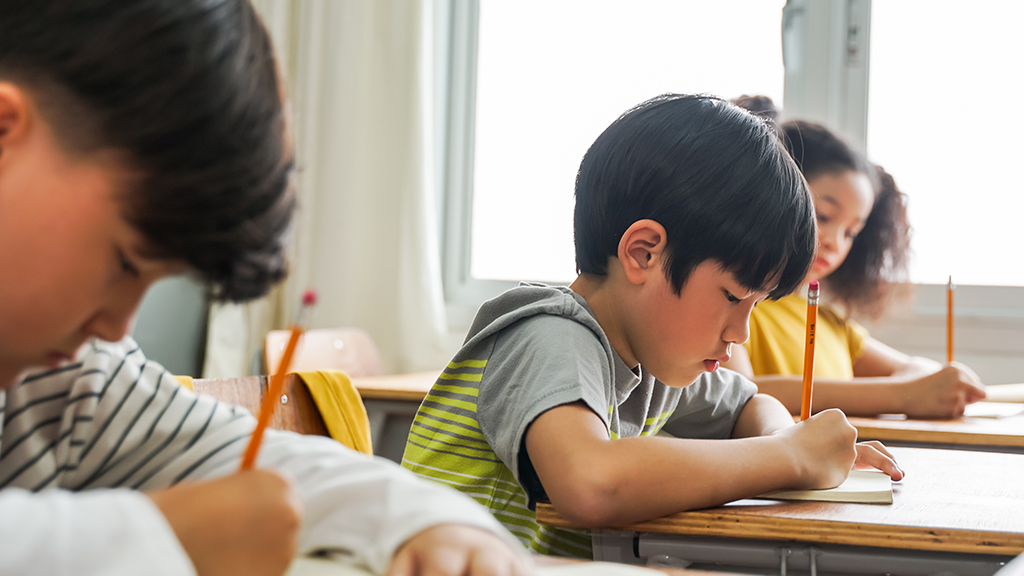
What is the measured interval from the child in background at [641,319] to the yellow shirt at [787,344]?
86 cm

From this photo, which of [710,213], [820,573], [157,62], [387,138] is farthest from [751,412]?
[387,138]

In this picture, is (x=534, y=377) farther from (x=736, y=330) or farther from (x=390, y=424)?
(x=390, y=424)

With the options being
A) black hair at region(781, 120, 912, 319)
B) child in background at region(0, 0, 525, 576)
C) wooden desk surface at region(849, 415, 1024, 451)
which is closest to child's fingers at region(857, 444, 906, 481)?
wooden desk surface at region(849, 415, 1024, 451)

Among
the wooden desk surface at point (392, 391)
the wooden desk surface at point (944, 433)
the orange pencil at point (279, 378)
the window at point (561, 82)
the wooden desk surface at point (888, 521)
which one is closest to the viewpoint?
the orange pencil at point (279, 378)

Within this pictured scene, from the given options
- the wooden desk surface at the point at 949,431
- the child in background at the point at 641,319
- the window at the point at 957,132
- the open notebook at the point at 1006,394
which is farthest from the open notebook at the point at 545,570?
the window at the point at 957,132

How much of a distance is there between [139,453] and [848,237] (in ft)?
5.87

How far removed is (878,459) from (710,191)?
36 cm

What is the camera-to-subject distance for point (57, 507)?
37 cm

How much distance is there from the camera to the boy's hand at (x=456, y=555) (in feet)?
1.42

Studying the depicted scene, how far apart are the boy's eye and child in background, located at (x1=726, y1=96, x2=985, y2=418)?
1.06 m

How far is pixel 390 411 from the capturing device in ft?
5.93

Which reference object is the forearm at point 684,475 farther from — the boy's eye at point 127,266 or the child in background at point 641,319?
the boy's eye at point 127,266

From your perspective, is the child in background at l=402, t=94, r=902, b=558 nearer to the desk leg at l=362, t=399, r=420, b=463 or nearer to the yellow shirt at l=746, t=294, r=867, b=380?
the desk leg at l=362, t=399, r=420, b=463

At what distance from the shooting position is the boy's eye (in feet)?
1.49
